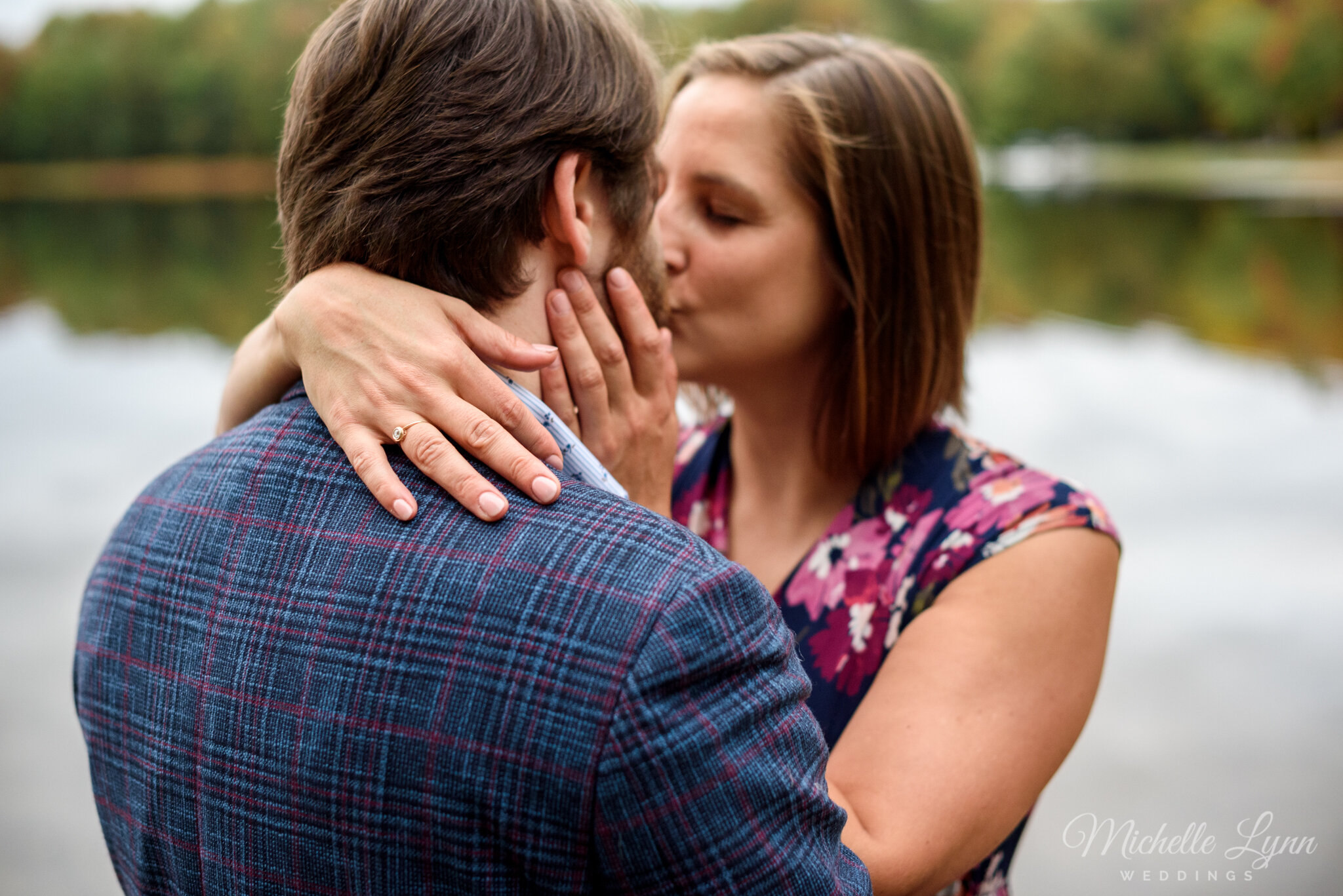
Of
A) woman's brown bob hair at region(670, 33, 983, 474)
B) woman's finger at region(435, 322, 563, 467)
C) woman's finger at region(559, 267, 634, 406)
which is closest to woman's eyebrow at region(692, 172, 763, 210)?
woman's brown bob hair at region(670, 33, 983, 474)

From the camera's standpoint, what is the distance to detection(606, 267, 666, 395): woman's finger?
1.70 metres

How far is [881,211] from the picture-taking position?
2.31m

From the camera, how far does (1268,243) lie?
87.1 ft

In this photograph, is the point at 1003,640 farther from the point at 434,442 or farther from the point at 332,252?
the point at 332,252

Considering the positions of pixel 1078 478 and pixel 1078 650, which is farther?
pixel 1078 478

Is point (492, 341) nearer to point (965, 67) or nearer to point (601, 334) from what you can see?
point (601, 334)

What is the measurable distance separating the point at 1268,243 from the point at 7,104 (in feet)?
133

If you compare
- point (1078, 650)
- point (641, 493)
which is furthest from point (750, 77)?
point (1078, 650)

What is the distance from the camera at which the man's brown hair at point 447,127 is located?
53.0 inches

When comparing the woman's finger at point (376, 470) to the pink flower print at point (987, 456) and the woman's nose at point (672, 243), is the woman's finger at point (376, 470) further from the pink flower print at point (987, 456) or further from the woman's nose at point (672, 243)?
the pink flower print at point (987, 456)

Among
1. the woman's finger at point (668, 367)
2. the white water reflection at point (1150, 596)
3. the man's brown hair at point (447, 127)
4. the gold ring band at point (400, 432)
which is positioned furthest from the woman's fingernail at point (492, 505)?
the white water reflection at point (1150, 596)

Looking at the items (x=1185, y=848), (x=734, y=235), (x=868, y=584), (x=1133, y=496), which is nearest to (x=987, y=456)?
(x=868, y=584)

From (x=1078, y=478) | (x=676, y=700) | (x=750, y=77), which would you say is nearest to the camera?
(x=676, y=700)

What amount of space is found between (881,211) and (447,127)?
1.24m
